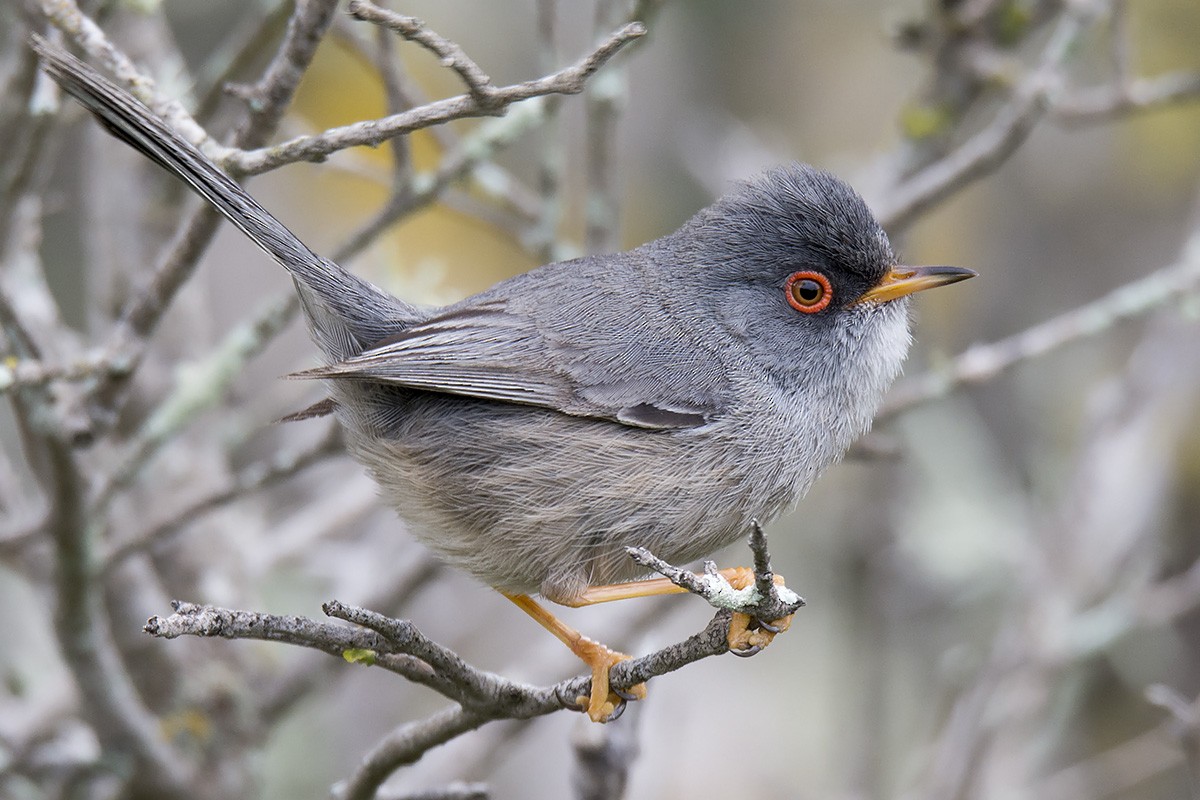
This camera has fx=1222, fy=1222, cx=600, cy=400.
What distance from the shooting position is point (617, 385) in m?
3.39

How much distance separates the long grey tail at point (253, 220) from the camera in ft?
8.93

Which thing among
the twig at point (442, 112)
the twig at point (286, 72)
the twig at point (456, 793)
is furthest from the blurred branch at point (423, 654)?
the twig at point (286, 72)

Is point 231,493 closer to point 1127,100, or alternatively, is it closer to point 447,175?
point 447,175

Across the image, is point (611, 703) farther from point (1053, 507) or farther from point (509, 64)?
point (509, 64)

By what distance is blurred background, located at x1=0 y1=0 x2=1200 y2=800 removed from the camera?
422 cm

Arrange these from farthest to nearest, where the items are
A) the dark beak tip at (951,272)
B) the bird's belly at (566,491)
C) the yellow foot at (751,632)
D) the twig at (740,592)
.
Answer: the dark beak tip at (951,272) < the bird's belly at (566,491) < the yellow foot at (751,632) < the twig at (740,592)

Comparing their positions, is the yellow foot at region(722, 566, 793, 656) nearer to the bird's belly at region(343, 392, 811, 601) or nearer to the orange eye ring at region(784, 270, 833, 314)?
the bird's belly at region(343, 392, 811, 601)

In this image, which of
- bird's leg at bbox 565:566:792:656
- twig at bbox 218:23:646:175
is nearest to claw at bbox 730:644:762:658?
bird's leg at bbox 565:566:792:656

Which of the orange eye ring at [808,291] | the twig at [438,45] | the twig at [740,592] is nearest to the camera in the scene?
the twig at [740,592]

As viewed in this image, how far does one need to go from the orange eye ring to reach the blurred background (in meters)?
0.70

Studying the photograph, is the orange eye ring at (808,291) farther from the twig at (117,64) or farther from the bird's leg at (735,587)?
the twig at (117,64)

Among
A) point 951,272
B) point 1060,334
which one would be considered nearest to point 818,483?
point 1060,334

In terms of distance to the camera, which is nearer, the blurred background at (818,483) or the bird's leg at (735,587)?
the bird's leg at (735,587)

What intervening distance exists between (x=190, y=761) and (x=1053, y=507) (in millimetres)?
3913
